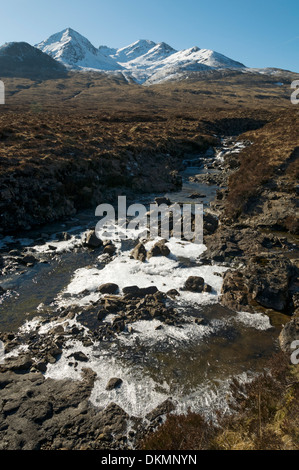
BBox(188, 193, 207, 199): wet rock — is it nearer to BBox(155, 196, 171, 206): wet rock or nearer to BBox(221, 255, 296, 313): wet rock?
BBox(155, 196, 171, 206): wet rock

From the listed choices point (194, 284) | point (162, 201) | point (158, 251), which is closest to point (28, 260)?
point (158, 251)

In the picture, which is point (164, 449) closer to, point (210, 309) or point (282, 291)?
point (210, 309)

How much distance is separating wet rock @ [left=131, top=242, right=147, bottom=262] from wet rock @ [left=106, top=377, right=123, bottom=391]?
974 centimetres

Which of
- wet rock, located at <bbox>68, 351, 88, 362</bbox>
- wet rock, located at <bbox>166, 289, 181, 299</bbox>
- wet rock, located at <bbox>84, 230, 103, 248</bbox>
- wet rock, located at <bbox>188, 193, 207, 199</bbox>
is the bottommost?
wet rock, located at <bbox>68, 351, 88, 362</bbox>

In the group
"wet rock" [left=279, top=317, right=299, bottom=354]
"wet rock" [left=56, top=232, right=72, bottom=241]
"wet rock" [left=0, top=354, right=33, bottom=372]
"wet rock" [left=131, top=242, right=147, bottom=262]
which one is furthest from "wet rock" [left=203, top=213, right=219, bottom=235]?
"wet rock" [left=0, top=354, right=33, bottom=372]

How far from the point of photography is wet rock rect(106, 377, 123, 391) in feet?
32.9

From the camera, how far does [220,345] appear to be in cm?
1191

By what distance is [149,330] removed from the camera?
42.3 feet

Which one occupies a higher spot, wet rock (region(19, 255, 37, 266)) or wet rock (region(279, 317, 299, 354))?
wet rock (region(19, 255, 37, 266))

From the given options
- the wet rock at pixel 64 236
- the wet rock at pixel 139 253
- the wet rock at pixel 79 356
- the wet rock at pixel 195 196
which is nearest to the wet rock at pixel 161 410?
the wet rock at pixel 79 356

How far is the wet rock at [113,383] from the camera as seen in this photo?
10.0m

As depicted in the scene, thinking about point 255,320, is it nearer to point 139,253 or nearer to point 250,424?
point 250,424

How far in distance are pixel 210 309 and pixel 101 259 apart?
8.64 metres
